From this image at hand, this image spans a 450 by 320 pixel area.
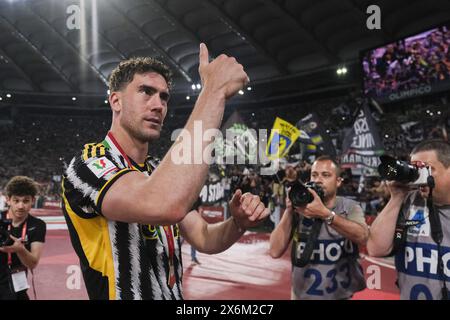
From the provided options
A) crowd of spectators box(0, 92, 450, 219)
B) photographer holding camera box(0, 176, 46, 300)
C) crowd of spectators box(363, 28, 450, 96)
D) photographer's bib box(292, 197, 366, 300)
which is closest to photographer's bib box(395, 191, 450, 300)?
photographer's bib box(292, 197, 366, 300)

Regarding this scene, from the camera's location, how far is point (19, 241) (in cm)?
309

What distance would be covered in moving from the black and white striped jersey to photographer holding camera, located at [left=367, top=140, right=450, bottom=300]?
5.52 ft

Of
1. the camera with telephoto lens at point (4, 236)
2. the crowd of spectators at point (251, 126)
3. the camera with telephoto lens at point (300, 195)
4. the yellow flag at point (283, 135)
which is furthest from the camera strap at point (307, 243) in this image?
the crowd of spectators at point (251, 126)

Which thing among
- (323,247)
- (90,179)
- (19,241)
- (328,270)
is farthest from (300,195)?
(19,241)

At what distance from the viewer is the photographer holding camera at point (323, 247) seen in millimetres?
3160

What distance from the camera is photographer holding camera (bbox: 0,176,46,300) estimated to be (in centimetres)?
308

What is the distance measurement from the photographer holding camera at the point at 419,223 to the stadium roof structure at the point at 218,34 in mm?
14764

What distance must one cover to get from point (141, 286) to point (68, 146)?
30.2 m

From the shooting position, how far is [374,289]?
571 centimetres

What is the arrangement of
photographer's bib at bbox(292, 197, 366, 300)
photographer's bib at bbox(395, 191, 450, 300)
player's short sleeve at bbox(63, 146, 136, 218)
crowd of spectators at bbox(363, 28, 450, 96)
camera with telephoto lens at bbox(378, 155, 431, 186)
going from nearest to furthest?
1. player's short sleeve at bbox(63, 146, 136, 218)
2. camera with telephoto lens at bbox(378, 155, 431, 186)
3. photographer's bib at bbox(395, 191, 450, 300)
4. photographer's bib at bbox(292, 197, 366, 300)
5. crowd of spectators at bbox(363, 28, 450, 96)

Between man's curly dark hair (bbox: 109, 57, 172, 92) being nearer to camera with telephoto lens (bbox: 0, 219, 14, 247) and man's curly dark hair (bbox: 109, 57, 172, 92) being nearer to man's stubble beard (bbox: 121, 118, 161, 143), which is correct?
man's stubble beard (bbox: 121, 118, 161, 143)

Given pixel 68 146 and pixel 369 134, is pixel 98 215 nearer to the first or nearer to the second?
pixel 369 134

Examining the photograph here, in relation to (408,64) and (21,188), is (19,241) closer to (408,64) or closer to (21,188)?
(21,188)

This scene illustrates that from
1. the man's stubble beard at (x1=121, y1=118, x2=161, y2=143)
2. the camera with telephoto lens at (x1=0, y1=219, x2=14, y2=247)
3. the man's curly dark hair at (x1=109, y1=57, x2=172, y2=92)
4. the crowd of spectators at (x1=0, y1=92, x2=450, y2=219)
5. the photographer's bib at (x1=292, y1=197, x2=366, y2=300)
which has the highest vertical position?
the crowd of spectators at (x1=0, y1=92, x2=450, y2=219)
